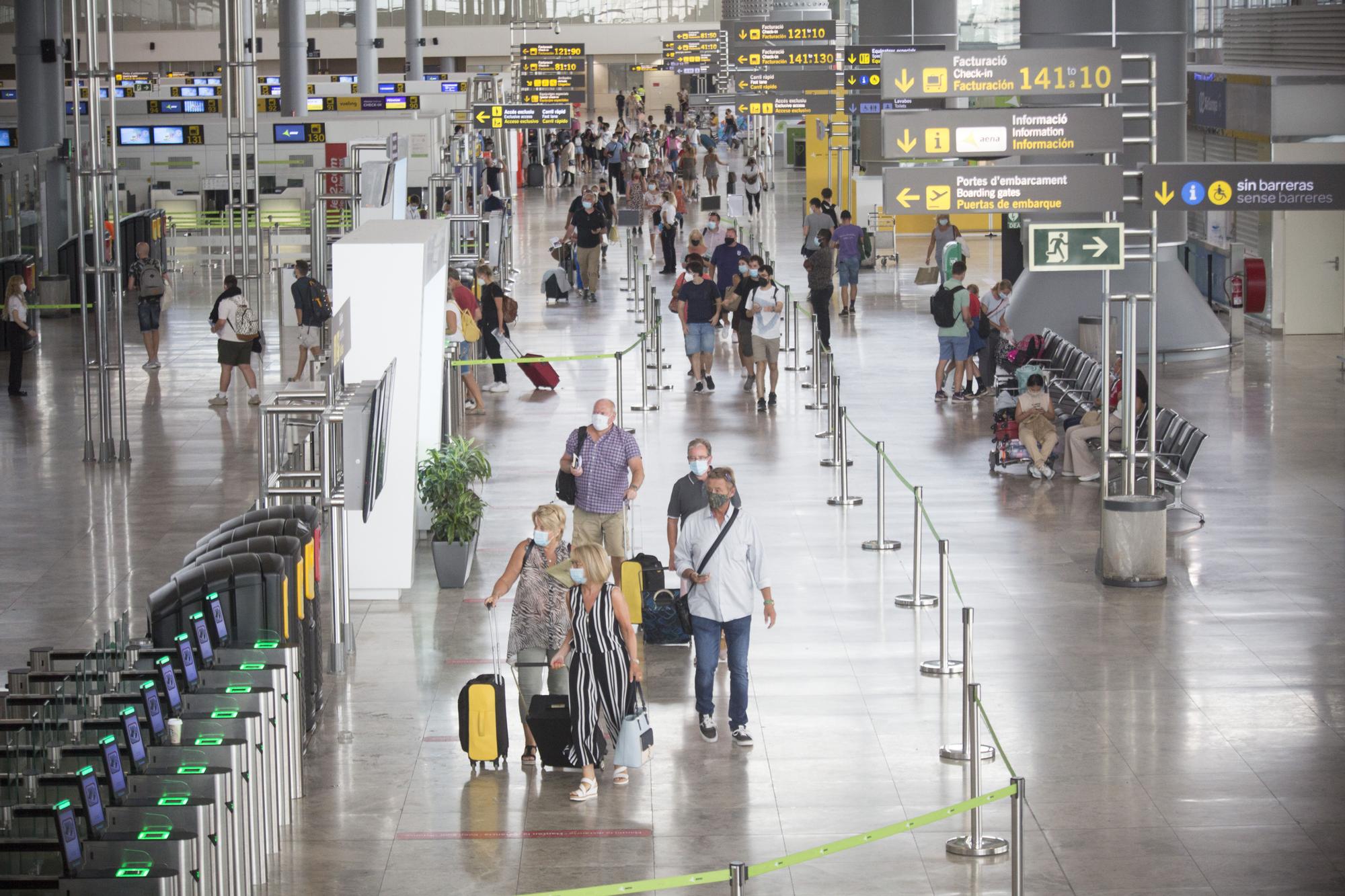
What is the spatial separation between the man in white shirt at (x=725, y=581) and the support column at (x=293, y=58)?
38648mm

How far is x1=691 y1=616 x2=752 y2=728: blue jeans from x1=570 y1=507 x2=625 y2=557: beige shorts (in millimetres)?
2760

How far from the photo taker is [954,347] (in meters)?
22.0

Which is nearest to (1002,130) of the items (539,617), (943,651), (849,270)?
(943,651)

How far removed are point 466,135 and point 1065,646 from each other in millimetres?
27598

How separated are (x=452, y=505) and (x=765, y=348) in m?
8.03

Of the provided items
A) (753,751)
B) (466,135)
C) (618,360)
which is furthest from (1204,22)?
(753,751)

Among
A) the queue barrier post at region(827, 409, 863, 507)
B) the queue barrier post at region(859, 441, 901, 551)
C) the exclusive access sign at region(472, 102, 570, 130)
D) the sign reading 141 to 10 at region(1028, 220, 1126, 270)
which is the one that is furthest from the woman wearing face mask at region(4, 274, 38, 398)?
the exclusive access sign at region(472, 102, 570, 130)

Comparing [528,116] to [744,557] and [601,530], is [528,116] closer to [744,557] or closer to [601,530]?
[601,530]

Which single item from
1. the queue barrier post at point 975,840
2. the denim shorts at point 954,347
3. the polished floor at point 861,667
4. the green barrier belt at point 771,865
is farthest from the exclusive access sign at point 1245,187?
the green barrier belt at point 771,865

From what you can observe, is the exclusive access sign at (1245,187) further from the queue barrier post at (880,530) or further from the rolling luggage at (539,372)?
the rolling luggage at (539,372)

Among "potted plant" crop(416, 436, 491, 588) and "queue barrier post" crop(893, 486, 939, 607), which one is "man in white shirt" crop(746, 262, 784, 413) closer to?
"potted plant" crop(416, 436, 491, 588)

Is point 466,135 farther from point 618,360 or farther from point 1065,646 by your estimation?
point 1065,646

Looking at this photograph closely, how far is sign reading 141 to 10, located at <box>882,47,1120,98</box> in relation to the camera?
14297 mm

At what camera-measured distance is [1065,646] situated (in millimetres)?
12320
